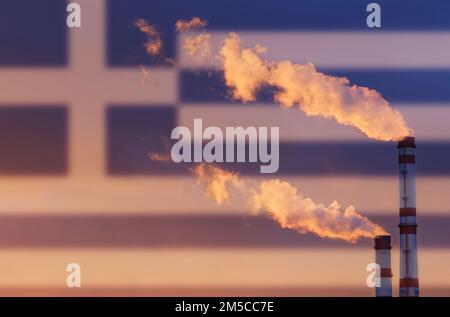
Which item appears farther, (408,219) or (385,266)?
(385,266)

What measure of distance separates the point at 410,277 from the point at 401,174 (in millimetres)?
1959

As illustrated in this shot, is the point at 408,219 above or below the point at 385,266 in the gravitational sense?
above
